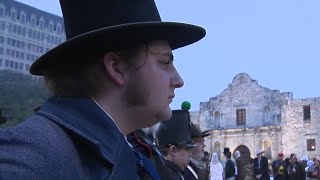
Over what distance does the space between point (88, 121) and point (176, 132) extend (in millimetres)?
4238

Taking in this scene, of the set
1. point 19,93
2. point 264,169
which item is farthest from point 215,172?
point 19,93

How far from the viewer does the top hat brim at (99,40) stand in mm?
1508

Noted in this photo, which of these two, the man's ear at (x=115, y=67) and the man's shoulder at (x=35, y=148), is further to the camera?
the man's ear at (x=115, y=67)

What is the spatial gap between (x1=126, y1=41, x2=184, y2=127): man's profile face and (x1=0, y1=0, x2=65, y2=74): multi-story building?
287 feet

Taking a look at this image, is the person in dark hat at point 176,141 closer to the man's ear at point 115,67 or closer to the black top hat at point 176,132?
the black top hat at point 176,132

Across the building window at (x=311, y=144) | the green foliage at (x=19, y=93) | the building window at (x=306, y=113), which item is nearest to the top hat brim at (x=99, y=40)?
the green foliage at (x=19, y=93)

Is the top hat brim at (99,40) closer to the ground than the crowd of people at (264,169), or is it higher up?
higher up

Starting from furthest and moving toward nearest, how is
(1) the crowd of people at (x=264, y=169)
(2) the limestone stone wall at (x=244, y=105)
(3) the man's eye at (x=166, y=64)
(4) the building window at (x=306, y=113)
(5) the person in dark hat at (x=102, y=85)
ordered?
1. (2) the limestone stone wall at (x=244, y=105)
2. (4) the building window at (x=306, y=113)
3. (1) the crowd of people at (x=264, y=169)
4. (3) the man's eye at (x=166, y=64)
5. (5) the person in dark hat at (x=102, y=85)

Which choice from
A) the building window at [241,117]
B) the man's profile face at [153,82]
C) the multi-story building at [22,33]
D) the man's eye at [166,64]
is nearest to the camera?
the man's profile face at [153,82]

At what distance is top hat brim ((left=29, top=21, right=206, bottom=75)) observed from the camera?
4.95ft

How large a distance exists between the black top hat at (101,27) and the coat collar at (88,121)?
0.50 feet

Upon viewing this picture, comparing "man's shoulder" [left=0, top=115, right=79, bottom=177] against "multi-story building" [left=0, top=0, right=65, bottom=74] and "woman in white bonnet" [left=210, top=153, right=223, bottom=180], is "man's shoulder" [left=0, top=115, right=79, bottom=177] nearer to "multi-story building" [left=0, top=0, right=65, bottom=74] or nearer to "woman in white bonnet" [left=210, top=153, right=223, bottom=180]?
"woman in white bonnet" [left=210, top=153, right=223, bottom=180]

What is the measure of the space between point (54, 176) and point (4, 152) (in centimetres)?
13

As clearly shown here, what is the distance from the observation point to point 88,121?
1.43 m
